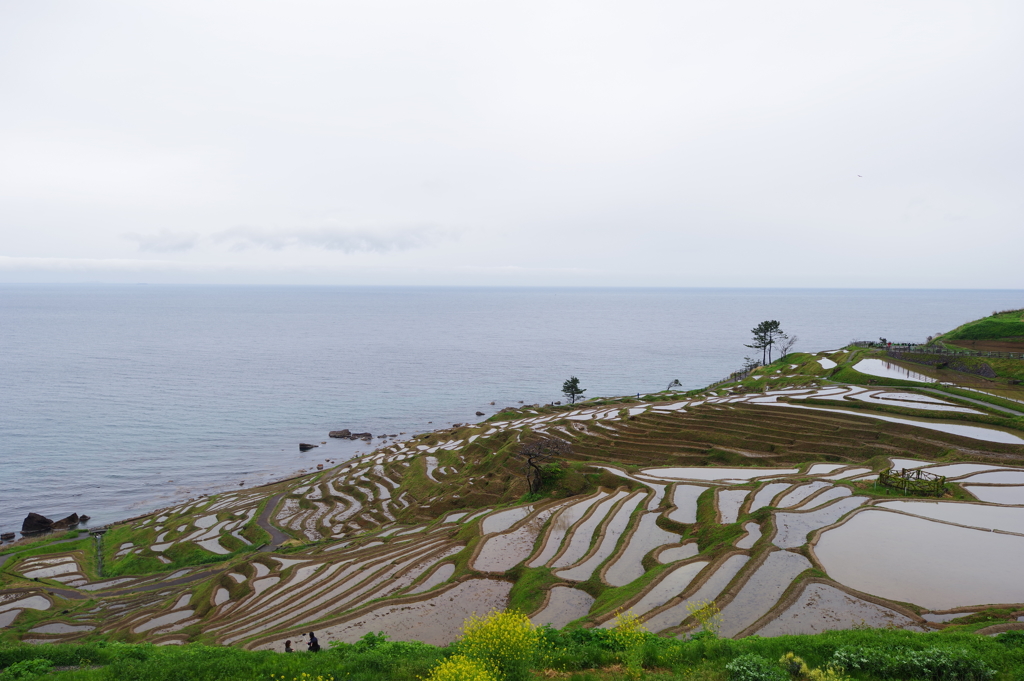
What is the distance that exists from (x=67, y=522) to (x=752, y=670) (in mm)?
72466

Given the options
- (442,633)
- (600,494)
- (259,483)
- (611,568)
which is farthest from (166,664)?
(259,483)

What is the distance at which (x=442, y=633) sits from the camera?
2342 cm

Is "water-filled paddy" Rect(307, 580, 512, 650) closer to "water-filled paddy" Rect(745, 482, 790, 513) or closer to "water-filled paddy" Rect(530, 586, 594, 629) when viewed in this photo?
"water-filled paddy" Rect(530, 586, 594, 629)

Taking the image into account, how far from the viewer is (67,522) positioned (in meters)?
56.2

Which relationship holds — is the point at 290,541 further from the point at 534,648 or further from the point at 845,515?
the point at 845,515

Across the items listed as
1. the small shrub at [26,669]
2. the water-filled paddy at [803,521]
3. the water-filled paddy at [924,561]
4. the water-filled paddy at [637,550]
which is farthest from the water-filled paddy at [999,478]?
the small shrub at [26,669]

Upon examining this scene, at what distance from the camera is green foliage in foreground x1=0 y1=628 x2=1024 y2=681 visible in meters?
14.7

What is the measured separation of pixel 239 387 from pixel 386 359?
49.2 metres

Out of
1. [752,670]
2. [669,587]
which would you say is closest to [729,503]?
[669,587]

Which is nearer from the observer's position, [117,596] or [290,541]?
[117,596]

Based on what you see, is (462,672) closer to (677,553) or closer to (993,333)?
(677,553)

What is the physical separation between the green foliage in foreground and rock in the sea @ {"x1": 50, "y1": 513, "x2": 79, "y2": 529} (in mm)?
48947

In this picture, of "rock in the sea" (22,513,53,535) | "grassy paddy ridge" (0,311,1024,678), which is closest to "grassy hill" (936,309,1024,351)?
"grassy paddy ridge" (0,311,1024,678)

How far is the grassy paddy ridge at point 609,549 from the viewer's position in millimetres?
19672
